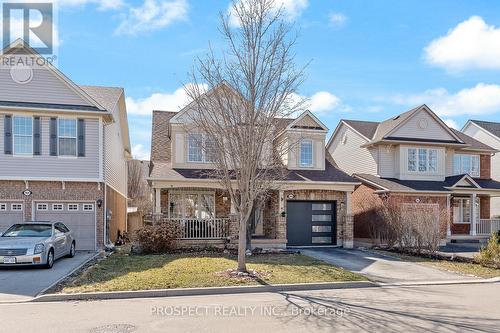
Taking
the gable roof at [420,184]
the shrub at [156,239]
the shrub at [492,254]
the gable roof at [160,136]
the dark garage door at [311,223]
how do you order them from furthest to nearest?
1. the gable roof at [420,184]
2. the dark garage door at [311,223]
3. the gable roof at [160,136]
4. the shrub at [156,239]
5. the shrub at [492,254]

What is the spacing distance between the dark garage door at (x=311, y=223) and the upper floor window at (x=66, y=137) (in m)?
10.1

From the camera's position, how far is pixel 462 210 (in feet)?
90.6

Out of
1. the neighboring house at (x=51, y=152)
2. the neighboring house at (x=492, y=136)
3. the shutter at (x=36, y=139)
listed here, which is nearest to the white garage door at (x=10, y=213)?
the neighboring house at (x=51, y=152)

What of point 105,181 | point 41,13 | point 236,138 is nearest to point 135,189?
point 105,181

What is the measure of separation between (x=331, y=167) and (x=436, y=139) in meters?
7.68

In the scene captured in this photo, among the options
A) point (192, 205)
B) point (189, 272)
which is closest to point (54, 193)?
point (192, 205)

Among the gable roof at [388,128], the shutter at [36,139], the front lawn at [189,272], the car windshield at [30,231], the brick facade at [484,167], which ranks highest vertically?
the gable roof at [388,128]

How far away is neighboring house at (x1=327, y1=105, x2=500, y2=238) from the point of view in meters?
23.6

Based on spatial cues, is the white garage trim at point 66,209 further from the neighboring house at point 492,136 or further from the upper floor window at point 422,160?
the neighboring house at point 492,136

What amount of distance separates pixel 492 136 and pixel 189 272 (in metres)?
30.0

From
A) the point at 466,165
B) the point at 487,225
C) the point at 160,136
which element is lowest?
the point at 487,225

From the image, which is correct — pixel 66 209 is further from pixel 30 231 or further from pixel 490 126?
pixel 490 126

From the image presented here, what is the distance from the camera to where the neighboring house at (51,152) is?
1780cm

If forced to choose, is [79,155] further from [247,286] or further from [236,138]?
[247,286]
